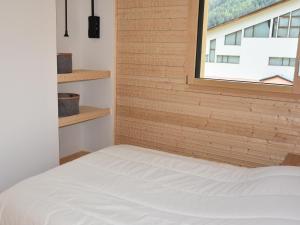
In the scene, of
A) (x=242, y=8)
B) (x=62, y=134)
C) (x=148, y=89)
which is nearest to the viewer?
(x=242, y=8)

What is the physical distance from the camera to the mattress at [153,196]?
1288mm

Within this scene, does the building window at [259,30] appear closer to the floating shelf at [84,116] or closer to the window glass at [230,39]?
the window glass at [230,39]

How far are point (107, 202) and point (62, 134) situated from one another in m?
1.90

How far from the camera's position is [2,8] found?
6.75 feet

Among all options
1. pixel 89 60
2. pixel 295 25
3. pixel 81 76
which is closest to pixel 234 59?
pixel 295 25

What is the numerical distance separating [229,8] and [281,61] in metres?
0.59

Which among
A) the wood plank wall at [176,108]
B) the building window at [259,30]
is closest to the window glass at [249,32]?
the building window at [259,30]

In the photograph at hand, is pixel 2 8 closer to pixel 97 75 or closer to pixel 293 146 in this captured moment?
pixel 97 75

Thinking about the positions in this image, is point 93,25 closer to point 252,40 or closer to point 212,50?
point 212,50

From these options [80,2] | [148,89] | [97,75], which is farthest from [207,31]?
[80,2]

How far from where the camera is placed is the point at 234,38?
8.41 feet

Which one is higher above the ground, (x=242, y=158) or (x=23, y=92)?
(x=23, y=92)

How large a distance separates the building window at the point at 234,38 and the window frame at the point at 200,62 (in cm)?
19

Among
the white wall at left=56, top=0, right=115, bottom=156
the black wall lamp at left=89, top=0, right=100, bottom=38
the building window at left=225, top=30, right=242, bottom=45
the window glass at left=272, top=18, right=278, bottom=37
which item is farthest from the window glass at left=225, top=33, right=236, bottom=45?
→ the black wall lamp at left=89, top=0, right=100, bottom=38
